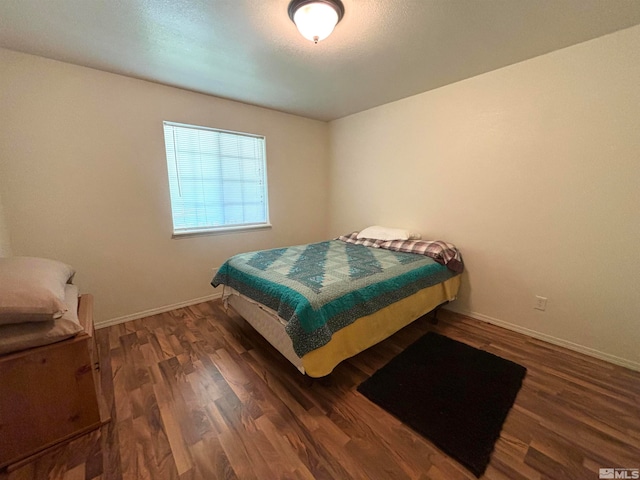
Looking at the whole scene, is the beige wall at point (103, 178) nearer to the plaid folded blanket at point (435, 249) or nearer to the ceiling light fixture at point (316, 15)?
the ceiling light fixture at point (316, 15)

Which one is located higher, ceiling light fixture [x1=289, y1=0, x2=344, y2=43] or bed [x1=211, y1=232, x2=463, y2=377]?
ceiling light fixture [x1=289, y1=0, x2=344, y2=43]

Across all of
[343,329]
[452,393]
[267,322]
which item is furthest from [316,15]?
[452,393]

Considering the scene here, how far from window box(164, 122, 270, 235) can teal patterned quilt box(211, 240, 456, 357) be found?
93 cm

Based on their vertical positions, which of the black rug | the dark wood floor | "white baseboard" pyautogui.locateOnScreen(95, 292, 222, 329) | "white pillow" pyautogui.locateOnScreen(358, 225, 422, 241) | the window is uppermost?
the window

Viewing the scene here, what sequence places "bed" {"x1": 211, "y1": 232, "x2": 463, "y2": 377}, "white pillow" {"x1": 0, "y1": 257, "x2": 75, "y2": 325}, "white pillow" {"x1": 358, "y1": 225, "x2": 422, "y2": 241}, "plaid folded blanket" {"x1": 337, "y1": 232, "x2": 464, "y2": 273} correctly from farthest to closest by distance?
1. "white pillow" {"x1": 358, "y1": 225, "x2": 422, "y2": 241}
2. "plaid folded blanket" {"x1": 337, "y1": 232, "x2": 464, "y2": 273}
3. "bed" {"x1": 211, "y1": 232, "x2": 463, "y2": 377}
4. "white pillow" {"x1": 0, "y1": 257, "x2": 75, "y2": 325}

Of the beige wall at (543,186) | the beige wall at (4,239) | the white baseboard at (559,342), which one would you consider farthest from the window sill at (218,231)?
the white baseboard at (559,342)

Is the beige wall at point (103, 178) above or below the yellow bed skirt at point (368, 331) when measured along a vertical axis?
above

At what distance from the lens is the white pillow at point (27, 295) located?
3.60ft

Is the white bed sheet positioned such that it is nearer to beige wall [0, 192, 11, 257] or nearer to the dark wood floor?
the dark wood floor

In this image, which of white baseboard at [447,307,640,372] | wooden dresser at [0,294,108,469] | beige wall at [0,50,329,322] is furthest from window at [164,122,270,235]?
white baseboard at [447,307,640,372]

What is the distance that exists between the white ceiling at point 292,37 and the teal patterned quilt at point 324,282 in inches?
67.5

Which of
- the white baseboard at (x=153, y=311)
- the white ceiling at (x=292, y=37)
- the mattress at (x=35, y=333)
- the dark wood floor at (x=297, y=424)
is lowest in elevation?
the dark wood floor at (x=297, y=424)

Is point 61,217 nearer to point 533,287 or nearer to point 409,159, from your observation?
point 409,159

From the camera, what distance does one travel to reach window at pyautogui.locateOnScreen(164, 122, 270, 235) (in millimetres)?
2730
